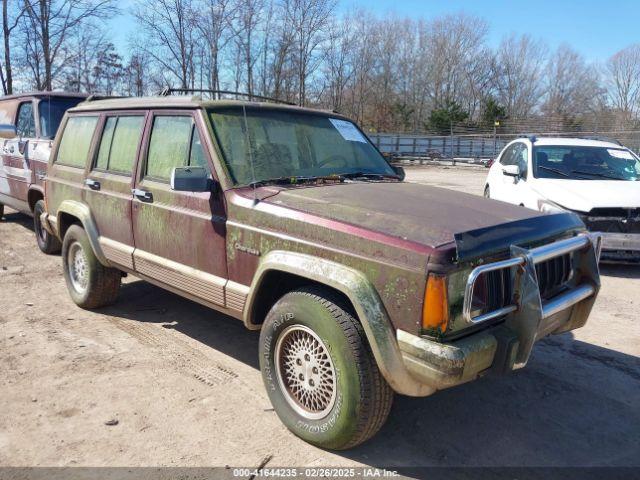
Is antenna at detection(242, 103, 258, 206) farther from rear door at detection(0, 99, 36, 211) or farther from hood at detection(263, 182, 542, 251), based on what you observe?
rear door at detection(0, 99, 36, 211)

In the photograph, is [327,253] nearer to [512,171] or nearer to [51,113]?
[512,171]

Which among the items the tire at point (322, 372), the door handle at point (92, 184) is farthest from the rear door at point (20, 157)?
the tire at point (322, 372)

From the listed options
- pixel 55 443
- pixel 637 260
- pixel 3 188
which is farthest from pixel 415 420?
pixel 3 188

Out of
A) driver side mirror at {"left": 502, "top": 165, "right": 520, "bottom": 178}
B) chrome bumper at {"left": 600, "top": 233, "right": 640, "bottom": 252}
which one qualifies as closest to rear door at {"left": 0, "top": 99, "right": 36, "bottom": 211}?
driver side mirror at {"left": 502, "top": 165, "right": 520, "bottom": 178}

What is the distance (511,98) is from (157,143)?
5909 cm

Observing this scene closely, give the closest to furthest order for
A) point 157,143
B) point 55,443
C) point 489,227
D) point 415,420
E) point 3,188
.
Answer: point 489,227
point 55,443
point 415,420
point 157,143
point 3,188

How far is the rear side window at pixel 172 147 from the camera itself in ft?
12.3

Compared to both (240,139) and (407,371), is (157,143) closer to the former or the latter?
(240,139)

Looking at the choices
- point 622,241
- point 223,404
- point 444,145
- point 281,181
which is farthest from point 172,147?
point 444,145

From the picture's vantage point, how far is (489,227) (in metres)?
2.74

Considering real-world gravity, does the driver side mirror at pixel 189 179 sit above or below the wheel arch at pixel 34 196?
above

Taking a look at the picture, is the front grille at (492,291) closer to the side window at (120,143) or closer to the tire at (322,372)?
the tire at (322,372)

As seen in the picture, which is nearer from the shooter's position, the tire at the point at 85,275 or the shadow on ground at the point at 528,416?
the shadow on ground at the point at 528,416

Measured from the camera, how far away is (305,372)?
3.03 meters
